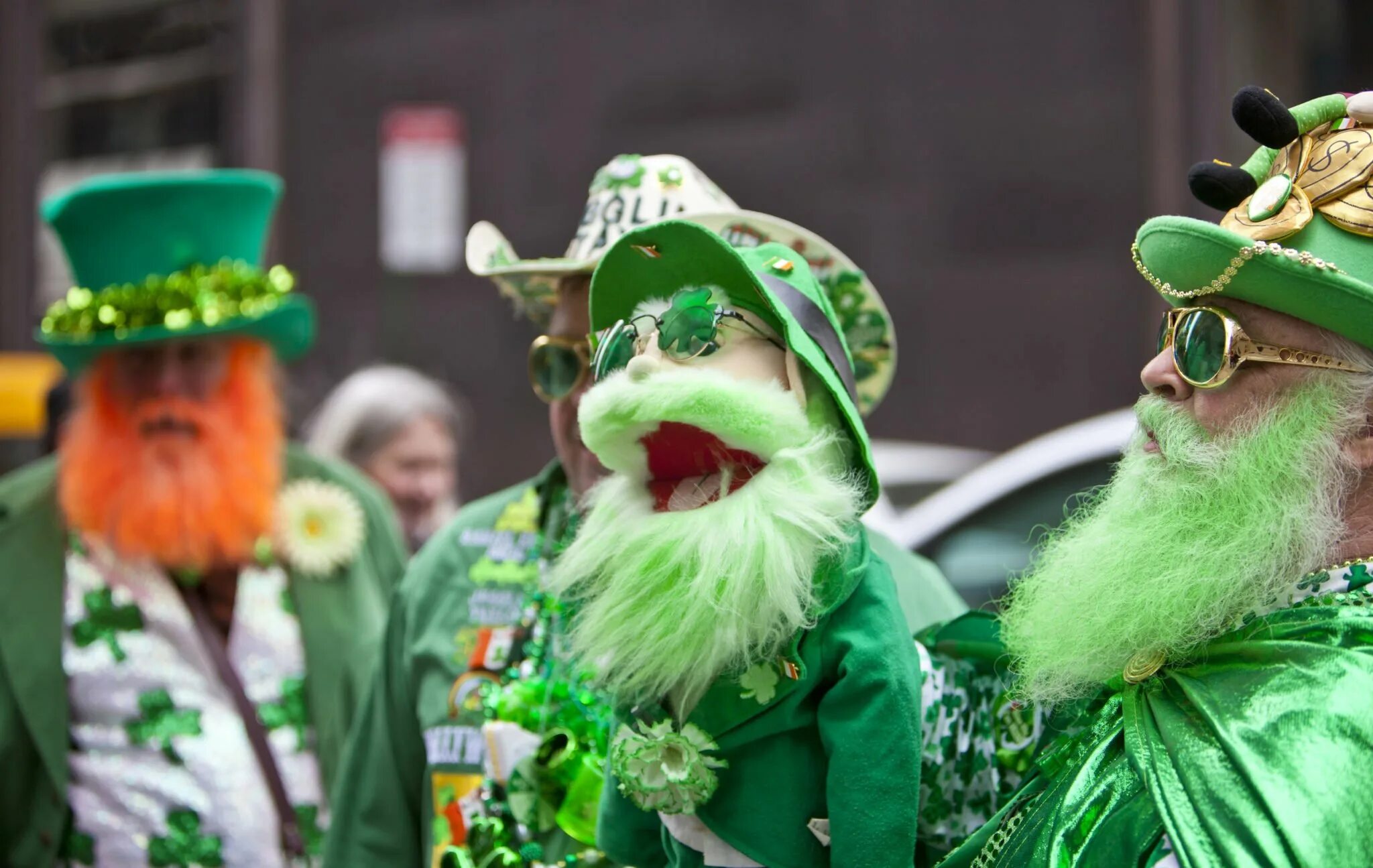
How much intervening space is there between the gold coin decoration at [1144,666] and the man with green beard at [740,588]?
29 centimetres

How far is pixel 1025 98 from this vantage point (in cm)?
741

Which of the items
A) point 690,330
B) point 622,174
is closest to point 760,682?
point 690,330

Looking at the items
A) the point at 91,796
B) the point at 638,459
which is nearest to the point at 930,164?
the point at 91,796

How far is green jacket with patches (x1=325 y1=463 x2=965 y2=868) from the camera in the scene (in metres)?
2.92

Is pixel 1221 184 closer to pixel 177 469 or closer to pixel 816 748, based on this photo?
pixel 816 748

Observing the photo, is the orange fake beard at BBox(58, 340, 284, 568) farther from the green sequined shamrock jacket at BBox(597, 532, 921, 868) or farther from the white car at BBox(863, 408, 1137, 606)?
the green sequined shamrock jacket at BBox(597, 532, 921, 868)

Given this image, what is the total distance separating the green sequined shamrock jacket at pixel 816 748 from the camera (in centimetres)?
206

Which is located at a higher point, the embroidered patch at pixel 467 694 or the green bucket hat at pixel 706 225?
the green bucket hat at pixel 706 225

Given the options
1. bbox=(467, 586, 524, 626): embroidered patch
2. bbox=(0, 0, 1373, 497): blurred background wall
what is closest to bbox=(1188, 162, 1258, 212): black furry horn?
bbox=(467, 586, 524, 626): embroidered patch

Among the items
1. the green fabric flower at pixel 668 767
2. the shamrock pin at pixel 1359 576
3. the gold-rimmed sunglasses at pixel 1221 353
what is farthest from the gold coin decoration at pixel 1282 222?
the green fabric flower at pixel 668 767

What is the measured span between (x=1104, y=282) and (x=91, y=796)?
530 centimetres

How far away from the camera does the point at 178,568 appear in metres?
3.88

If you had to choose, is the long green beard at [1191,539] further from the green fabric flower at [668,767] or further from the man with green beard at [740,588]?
the green fabric flower at [668,767]

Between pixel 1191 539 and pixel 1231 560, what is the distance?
6 centimetres
